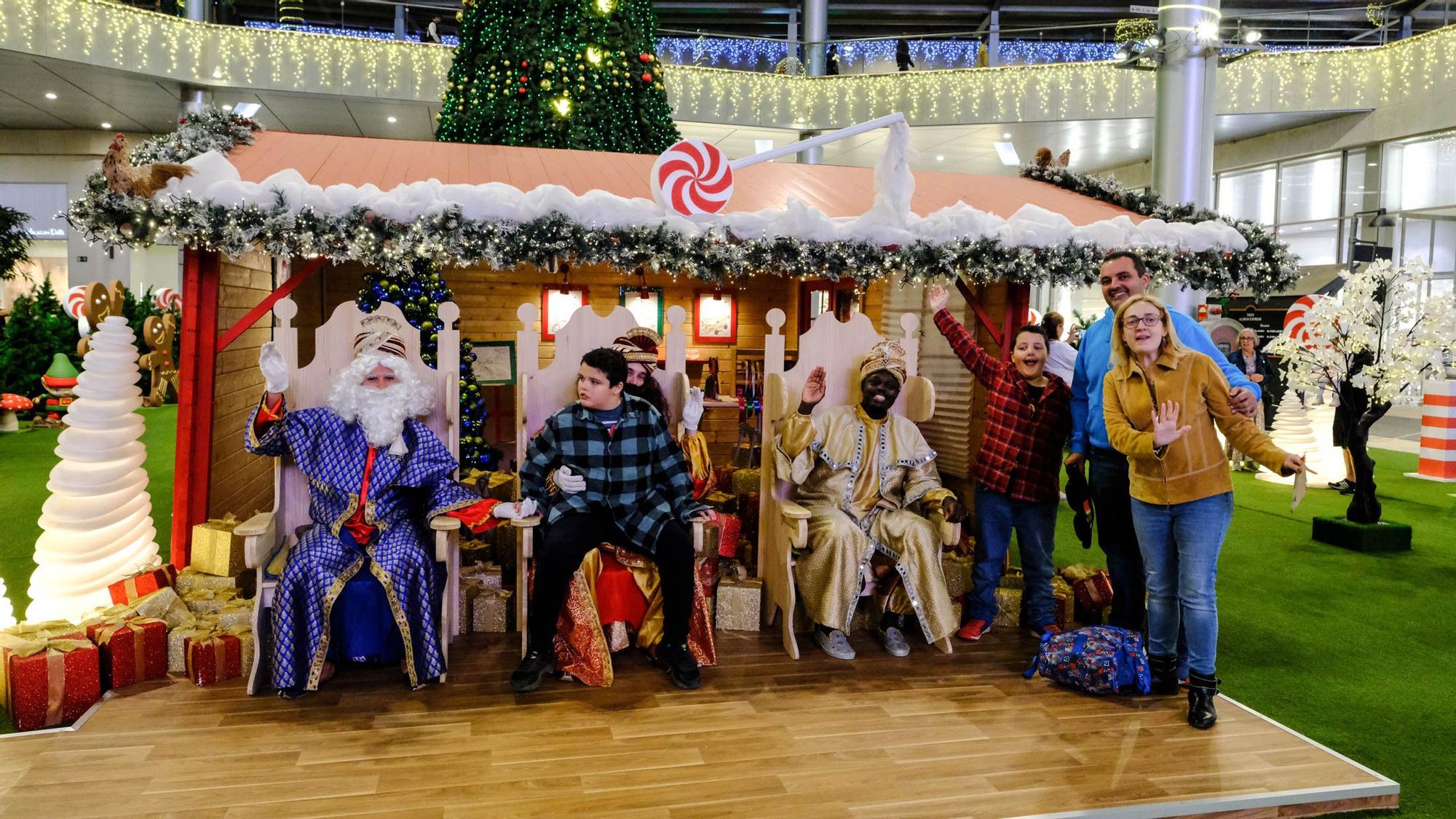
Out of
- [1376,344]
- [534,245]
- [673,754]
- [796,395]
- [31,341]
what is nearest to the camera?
[673,754]

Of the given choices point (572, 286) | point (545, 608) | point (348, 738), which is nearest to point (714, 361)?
point (572, 286)

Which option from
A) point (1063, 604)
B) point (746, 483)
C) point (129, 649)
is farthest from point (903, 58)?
point (129, 649)

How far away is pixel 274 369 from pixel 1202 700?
3533 mm

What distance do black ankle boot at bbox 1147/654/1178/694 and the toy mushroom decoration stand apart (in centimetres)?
1186

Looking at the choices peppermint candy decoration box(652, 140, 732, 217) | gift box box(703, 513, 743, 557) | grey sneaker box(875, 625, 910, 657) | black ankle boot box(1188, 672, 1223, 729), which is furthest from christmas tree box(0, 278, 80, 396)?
black ankle boot box(1188, 672, 1223, 729)

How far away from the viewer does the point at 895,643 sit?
3951 millimetres

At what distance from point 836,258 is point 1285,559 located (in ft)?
12.7

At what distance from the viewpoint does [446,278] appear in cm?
801

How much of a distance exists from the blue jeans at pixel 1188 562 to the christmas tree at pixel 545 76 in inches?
171

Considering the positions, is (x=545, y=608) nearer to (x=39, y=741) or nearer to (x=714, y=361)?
(x=39, y=741)

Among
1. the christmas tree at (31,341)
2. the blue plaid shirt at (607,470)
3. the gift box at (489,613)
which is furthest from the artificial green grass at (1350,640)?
the christmas tree at (31,341)

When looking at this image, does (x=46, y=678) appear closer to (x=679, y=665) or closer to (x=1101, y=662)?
(x=679, y=665)

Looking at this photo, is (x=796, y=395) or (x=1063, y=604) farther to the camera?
(x=1063, y=604)

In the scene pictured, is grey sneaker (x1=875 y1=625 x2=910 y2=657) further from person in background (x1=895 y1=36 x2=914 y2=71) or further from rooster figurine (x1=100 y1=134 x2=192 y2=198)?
person in background (x1=895 y1=36 x2=914 y2=71)
